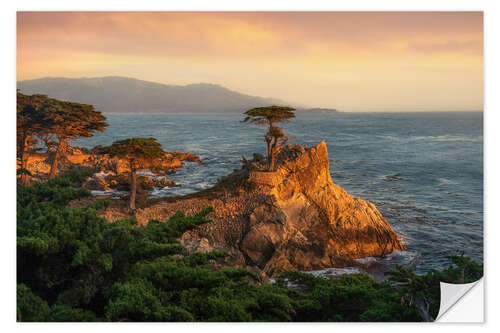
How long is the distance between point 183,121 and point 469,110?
18.5ft

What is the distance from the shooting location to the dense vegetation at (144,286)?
12.4ft

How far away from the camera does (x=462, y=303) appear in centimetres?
487

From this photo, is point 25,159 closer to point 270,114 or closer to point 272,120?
point 270,114

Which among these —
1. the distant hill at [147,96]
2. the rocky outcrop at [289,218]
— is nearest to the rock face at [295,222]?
the rocky outcrop at [289,218]

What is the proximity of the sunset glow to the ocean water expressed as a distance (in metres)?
0.57

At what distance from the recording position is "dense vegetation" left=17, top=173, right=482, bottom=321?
3773mm

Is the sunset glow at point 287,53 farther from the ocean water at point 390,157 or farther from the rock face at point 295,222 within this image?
the rock face at point 295,222

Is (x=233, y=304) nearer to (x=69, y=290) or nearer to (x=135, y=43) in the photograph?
(x=69, y=290)

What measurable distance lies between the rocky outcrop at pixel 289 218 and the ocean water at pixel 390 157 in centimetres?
39

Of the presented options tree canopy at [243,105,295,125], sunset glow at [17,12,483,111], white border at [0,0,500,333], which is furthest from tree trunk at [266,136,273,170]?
white border at [0,0,500,333]

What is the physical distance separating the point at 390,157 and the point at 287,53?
3809 mm

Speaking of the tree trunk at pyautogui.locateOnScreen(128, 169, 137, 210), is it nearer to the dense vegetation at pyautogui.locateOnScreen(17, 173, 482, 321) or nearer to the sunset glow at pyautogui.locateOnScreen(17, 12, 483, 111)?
the sunset glow at pyautogui.locateOnScreen(17, 12, 483, 111)

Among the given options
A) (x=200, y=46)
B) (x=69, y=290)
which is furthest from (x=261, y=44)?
(x=69, y=290)
